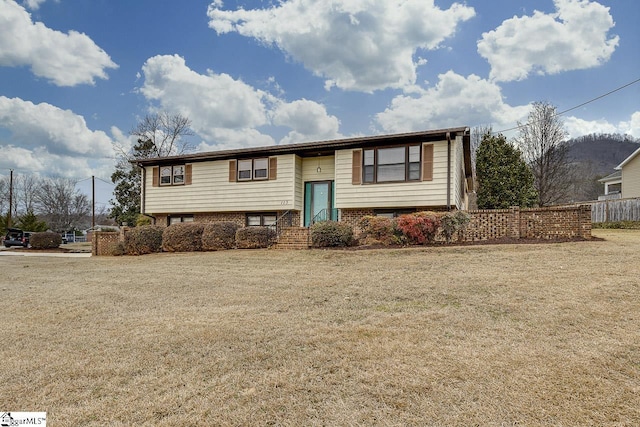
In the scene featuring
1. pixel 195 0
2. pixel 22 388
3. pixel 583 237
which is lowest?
pixel 22 388

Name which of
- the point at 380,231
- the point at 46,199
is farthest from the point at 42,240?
the point at 46,199

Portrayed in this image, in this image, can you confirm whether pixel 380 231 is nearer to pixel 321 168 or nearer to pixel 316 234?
pixel 316 234

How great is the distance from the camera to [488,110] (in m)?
26.7

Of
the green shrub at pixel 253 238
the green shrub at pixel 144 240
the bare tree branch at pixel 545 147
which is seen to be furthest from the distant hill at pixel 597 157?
the green shrub at pixel 144 240

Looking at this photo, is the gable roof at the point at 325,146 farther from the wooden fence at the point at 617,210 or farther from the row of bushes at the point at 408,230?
the wooden fence at the point at 617,210

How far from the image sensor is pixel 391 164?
49.2ft

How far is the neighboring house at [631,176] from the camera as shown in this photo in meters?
26.3

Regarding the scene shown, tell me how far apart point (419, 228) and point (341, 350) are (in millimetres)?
8094

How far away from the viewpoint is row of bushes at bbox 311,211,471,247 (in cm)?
1153

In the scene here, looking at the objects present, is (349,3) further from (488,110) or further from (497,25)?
(488,110)

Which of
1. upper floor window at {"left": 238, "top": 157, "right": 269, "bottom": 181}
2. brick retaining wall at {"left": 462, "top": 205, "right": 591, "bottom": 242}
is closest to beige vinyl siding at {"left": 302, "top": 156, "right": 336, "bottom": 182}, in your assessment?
upper floor window at {"left": 238, "top": 157, "right": 269, "bottom": 181}

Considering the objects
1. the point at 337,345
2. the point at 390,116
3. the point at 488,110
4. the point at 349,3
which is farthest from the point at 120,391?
the point at 488,110

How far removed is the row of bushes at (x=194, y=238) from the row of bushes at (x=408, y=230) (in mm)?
2864

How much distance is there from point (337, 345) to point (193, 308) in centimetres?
294
